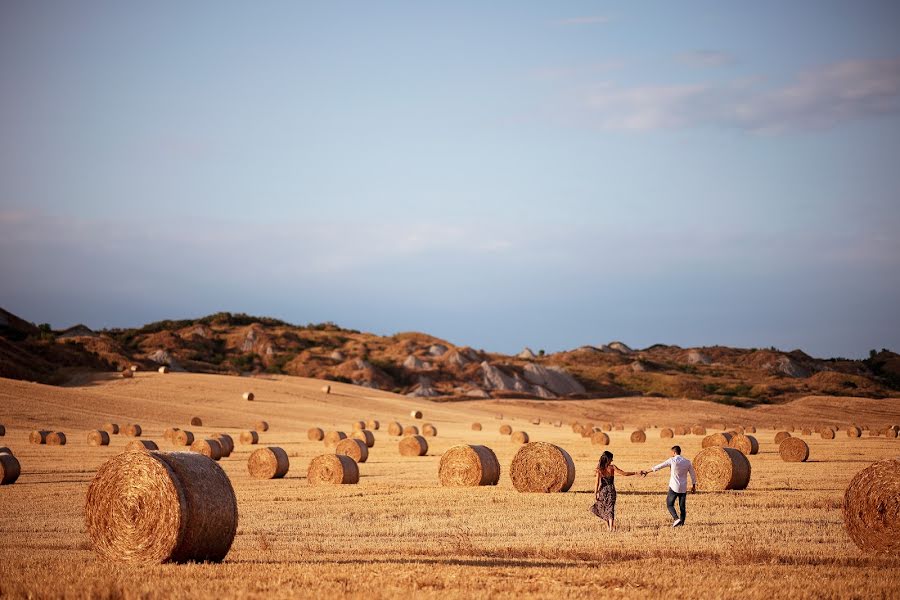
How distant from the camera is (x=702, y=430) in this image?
49.6 metres

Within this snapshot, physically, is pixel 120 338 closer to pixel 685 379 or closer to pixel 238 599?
pixel 685 379

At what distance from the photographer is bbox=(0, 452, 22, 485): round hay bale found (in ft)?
71.3

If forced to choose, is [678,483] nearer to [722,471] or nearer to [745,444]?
[722,471]

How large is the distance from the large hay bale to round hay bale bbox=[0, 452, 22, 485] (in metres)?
21.6

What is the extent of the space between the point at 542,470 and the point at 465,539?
7538mm

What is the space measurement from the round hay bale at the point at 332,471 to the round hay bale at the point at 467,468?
213cm

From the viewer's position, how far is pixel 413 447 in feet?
111

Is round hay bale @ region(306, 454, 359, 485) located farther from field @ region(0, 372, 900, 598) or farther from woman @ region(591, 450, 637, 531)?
woman @ region(591, 450, 637, 531)

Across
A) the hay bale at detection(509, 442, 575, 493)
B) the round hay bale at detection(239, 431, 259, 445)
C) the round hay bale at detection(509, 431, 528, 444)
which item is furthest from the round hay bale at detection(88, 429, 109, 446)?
the hay bale at detection(509, 442, 575, 493)

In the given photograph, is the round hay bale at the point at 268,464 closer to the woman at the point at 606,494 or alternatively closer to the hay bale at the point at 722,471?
the hay bale at the point at 722,471

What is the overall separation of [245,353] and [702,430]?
215 feet

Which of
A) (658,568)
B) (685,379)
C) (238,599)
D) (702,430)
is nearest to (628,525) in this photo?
(658,568)

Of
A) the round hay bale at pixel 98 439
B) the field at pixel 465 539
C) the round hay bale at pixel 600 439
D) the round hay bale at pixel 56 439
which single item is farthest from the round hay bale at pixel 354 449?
the round hay bale at pixel 600 439

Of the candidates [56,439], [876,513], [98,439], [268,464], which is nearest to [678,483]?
[876,513]
